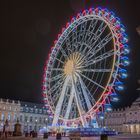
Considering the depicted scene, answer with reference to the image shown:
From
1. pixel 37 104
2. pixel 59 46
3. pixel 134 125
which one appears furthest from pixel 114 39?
pixel 37 104

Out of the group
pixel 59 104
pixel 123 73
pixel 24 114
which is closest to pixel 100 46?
pixel 123 73

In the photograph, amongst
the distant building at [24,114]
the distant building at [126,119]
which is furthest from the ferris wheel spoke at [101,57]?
the distant building at [24,114]

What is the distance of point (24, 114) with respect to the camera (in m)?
124

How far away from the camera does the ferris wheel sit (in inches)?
1603

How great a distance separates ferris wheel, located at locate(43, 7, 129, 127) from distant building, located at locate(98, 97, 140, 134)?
6325cm

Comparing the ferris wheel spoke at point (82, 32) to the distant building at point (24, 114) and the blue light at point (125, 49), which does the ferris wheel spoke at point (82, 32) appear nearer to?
the blue light at point (125, 49)

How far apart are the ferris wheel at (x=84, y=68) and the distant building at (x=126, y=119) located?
63252 millimetres

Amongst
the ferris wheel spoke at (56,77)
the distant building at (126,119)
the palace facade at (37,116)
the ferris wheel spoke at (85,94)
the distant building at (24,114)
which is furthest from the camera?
the distant building at (126,119)

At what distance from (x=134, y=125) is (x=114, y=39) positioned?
8291 cm

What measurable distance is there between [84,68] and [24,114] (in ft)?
273

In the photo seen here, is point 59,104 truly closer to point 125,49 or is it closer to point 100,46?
point 100,46

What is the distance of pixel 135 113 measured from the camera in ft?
392

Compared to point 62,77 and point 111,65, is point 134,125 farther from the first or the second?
point 111,65

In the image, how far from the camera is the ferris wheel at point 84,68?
134ft
